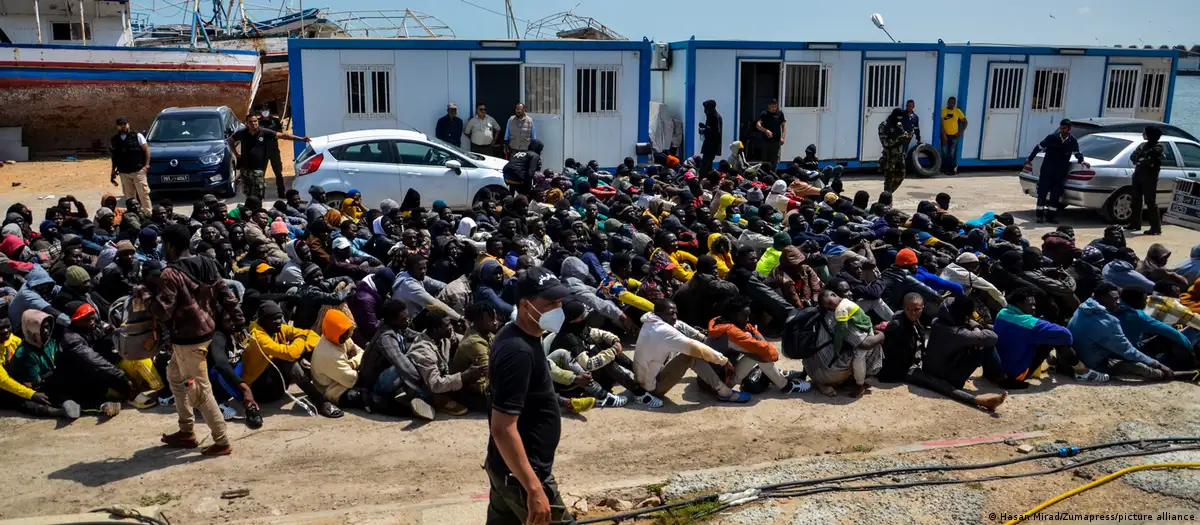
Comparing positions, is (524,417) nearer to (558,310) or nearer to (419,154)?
(558,310)

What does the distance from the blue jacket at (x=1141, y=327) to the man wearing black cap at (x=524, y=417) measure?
6.05 m

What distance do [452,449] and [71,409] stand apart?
8.80 feet

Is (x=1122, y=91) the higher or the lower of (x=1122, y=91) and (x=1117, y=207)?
the higher

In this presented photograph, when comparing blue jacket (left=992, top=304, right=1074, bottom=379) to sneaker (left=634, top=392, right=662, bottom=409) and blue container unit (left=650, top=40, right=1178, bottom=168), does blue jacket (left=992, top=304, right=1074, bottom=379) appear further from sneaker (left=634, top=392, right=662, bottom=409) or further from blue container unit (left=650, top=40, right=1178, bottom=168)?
blue container unit (left=650, top=40, right=1178, bottom=168)

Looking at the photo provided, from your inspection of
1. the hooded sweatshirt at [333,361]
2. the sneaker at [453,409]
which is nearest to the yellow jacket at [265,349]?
the hooded sweatshirt at [333,361]

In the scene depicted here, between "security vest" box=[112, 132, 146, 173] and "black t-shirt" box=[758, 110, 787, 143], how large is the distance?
10.1 meters

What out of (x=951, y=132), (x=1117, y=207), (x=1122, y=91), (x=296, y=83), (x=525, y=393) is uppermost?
(x=296, y=83)

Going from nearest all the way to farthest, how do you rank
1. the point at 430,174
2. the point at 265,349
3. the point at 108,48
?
the point at 265,349 < the point at 430,174 < the point at 108,48

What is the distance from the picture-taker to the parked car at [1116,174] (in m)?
14.5

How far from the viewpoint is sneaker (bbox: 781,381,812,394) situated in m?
7.78

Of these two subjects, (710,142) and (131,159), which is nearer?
(131,159)

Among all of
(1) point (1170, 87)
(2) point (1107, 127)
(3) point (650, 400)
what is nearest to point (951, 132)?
(2) point (1107, 127)

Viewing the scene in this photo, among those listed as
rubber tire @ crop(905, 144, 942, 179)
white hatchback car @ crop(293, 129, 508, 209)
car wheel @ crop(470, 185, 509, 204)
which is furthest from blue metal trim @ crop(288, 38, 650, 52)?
rubber tire @ crop(905, 144, 942, 179)

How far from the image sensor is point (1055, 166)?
14.8m
